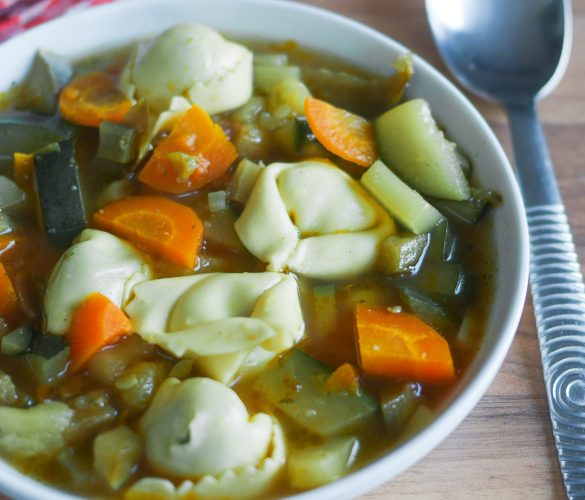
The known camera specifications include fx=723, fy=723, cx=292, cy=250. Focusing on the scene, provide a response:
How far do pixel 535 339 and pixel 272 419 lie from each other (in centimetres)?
103

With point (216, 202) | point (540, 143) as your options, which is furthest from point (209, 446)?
point (540, 143)

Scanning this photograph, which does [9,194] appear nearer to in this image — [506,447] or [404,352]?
[404,352]

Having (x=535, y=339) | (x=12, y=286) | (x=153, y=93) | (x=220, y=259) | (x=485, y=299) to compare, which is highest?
(x=153, y=93)

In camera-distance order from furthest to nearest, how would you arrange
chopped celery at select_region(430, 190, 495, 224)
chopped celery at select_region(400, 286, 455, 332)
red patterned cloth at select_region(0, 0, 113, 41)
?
red patterned cloth at select_region(0, 0, 113, 41)
chopped celery at select_region(430, 190, 495, 224)
chopped celery at select_region(400, 286, 455, 332)

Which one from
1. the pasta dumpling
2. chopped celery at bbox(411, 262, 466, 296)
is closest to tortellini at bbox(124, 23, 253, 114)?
chopped celery at bbox(411, 262, 466, 296)

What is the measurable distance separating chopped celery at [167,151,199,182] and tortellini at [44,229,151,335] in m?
0.33

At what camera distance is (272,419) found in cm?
199

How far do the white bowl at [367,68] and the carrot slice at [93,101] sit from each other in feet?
0.72

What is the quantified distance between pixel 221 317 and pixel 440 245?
2.53 ft

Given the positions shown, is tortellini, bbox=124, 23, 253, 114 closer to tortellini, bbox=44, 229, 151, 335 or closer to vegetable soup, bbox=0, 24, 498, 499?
vegetable soup, bbox=0, 24, 498, 499

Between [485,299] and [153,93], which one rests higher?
[153,93]

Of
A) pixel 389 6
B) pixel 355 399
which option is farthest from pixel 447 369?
pixel 389 6

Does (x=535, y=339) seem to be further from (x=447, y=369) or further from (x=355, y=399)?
(x=355, y=399)

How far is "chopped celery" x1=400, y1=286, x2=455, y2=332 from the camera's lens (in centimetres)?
221
